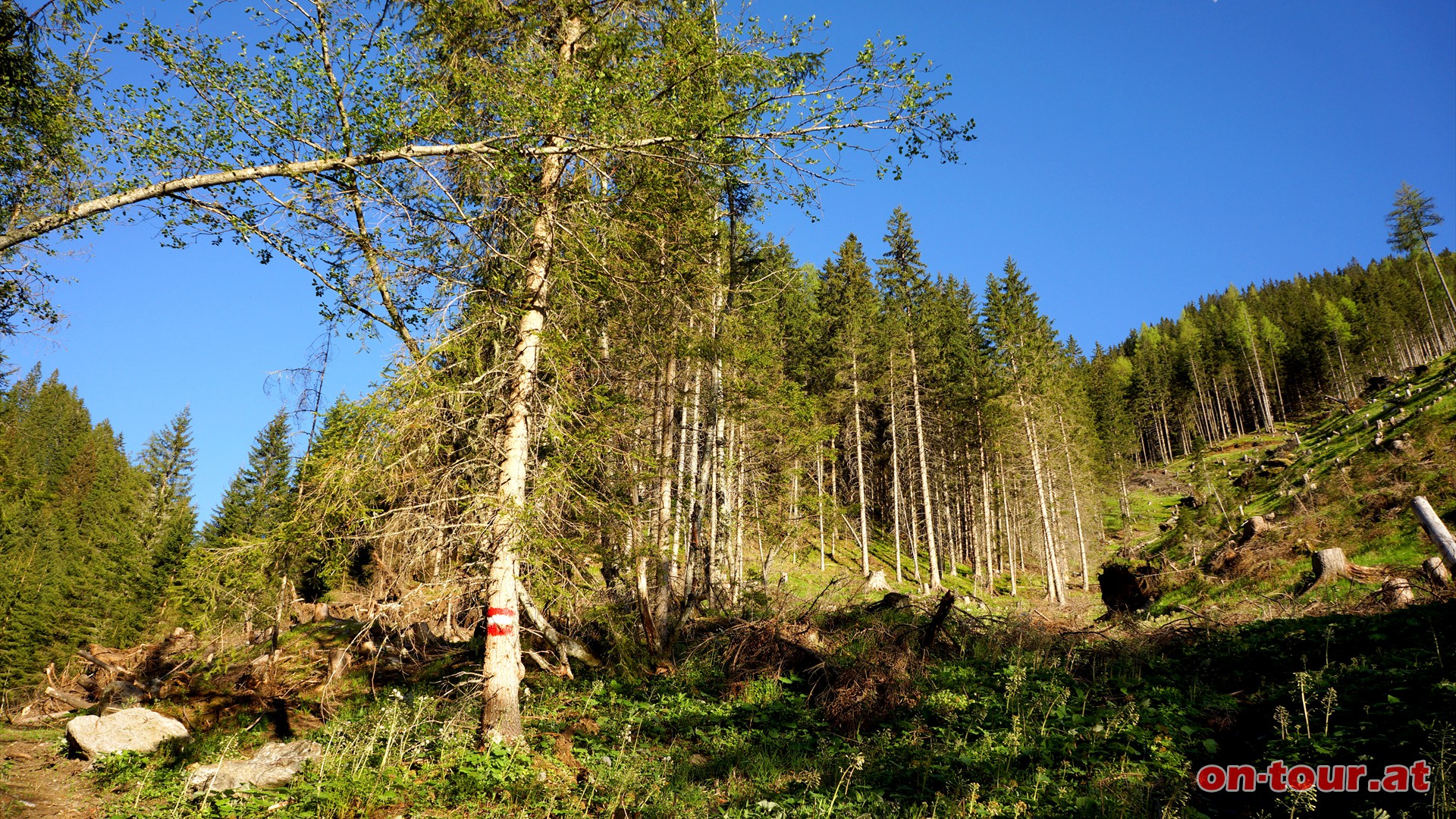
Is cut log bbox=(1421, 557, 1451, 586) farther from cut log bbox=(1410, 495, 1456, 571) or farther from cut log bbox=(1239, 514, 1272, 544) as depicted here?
cut log bbox=(1239, 514, 1272, 544)

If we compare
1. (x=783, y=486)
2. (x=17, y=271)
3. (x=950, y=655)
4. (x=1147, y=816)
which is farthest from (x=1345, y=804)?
(x=17, y=271)

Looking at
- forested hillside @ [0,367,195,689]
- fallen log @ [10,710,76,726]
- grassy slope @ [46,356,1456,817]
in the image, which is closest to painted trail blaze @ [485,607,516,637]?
grassy slope @ [46,356,1456,817]

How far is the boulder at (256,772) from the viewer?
5523 mm

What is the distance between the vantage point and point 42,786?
705cm

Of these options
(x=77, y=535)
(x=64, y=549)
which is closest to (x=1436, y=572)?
(x=64, y=549)

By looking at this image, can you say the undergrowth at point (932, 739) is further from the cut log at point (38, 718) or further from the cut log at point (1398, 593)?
the cut log at point (38, 718)

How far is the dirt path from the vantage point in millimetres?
6117

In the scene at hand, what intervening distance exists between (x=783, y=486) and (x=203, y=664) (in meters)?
13.0

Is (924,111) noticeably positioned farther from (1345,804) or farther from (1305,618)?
(1305,618)

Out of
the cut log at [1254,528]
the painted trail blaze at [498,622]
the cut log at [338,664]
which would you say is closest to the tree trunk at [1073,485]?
the cut log at [1254,528]

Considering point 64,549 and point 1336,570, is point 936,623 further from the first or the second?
point 64,549

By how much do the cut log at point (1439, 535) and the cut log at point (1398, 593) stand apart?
143 cm

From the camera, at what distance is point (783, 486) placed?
15.7 metres

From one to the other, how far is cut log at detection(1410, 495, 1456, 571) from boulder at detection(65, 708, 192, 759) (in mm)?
19998
